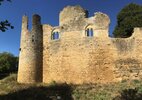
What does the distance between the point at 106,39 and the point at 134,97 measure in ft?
23.3

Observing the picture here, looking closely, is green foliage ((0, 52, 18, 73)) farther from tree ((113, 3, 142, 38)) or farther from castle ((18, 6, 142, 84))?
castle ((18, 6, 142, 84))

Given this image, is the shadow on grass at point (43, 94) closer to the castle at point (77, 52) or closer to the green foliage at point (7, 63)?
the castle at point (77, 52)

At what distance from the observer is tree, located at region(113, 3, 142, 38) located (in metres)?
35.2

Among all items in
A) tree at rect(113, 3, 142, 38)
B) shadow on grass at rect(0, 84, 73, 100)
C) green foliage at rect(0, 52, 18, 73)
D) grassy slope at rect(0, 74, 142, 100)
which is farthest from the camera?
green foliage at rect(0, 52, 18, 73)

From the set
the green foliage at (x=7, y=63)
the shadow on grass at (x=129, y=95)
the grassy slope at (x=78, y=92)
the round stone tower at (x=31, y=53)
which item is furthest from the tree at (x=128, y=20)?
the green foliage at (x=7, y=63)

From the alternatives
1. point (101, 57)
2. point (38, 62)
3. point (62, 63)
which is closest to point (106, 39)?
point (101, 57)

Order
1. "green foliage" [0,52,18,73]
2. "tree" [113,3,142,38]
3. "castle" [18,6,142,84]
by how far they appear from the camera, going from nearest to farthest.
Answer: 1. "castle" [18,6,142,84]
2. "tree" [113,3,142,38]
3. "green foliage" [0,52,18,73]

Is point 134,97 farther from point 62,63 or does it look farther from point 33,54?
point 33,54

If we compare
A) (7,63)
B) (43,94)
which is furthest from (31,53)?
(7,63)

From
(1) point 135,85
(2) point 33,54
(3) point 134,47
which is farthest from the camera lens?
(2) point 33,54

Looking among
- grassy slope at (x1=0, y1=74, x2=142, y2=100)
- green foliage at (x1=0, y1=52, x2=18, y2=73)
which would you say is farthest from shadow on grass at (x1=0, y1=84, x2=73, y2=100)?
green foliage at (x1=0, y1=52, x2=18, y2=73)

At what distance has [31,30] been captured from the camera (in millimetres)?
29297

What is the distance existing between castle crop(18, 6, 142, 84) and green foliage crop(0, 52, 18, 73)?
19.0 metres

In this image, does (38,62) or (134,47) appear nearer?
(134,47)
